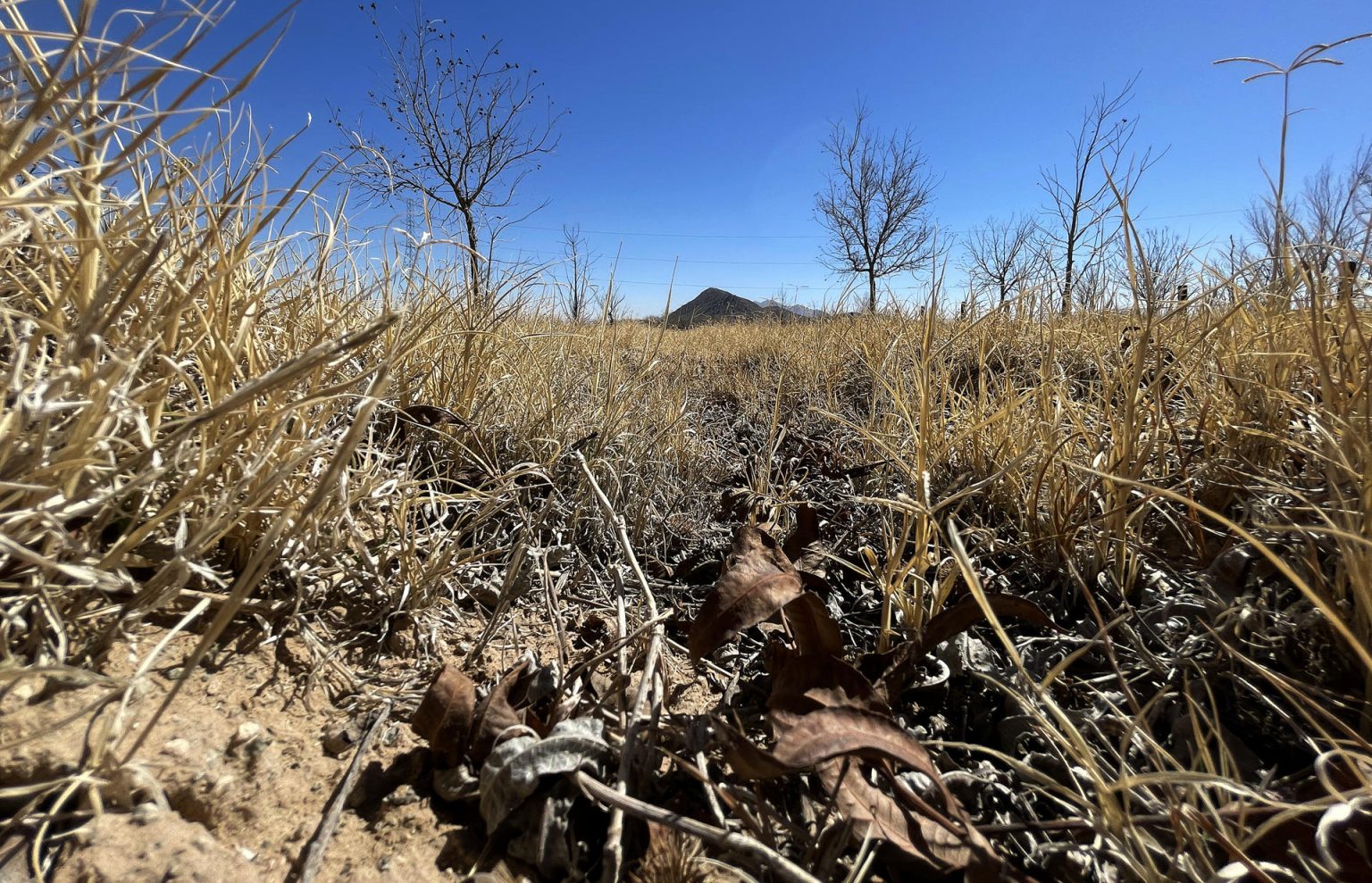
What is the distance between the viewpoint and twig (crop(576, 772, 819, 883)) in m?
0.51

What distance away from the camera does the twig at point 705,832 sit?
1.66 ft

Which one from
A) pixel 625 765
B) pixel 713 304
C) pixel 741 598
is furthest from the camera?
pixel 713 304

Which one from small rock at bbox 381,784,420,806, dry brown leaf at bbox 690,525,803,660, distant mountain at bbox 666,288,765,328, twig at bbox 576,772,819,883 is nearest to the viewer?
twig at bbox 576,772,819,883

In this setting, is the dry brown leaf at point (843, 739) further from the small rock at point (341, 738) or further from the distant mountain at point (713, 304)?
the distant mountain at point (713, 304)

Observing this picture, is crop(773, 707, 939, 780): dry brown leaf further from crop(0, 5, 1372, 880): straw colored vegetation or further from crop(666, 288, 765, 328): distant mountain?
crop(666, 288, 765, 328): distant mountain

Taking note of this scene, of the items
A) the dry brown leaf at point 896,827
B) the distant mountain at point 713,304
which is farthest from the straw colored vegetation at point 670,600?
the distant mountain at point 713,304

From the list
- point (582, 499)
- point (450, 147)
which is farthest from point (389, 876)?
point (450, 147)

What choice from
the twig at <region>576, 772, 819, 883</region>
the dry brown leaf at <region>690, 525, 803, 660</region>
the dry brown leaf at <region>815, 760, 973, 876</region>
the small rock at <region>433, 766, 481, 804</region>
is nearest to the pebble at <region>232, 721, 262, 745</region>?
the small rock at <region>433, 766, 481, 804</region>

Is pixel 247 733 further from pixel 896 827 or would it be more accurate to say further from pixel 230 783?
pixel 896 827

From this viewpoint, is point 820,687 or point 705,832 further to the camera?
point 820,687

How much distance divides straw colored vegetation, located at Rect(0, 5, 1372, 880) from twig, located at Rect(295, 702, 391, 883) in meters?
0.06

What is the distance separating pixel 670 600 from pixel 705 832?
0.72m

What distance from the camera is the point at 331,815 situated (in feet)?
1.98

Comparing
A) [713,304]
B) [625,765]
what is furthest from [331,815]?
[713,304]
